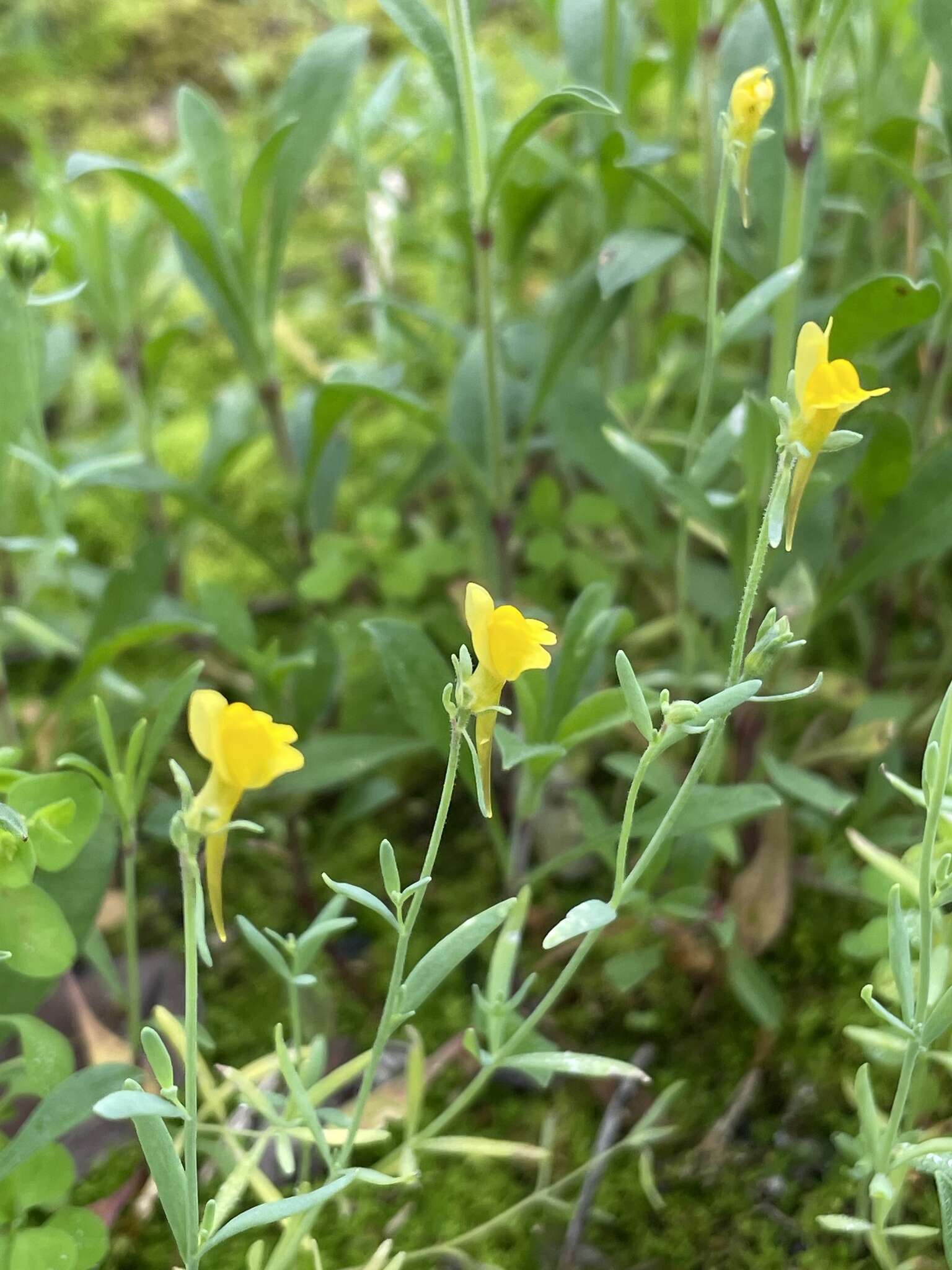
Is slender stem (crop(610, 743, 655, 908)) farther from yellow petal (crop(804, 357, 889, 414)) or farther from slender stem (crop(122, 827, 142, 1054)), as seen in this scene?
slender stem (crop(122, 827, 142, 1054))

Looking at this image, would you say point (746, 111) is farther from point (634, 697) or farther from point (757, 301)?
point (634, 697)

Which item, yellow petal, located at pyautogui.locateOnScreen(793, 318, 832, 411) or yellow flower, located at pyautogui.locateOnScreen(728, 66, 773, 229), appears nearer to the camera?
yellow petal, located at pyautogui.locateOnScreen(793, 318, 832, 411)

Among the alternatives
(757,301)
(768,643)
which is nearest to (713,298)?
(757,301)

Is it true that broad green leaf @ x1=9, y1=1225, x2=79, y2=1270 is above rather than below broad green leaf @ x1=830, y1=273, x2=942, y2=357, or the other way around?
below

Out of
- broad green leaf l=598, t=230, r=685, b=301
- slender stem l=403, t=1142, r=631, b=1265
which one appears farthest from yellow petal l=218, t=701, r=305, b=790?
broad green leaf l=598, t=230, r=685, b=301

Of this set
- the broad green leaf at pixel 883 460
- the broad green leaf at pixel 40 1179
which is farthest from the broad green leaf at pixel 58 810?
the broad green leaf at pixel 883 460

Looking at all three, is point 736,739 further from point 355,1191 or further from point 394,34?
point 394,34
